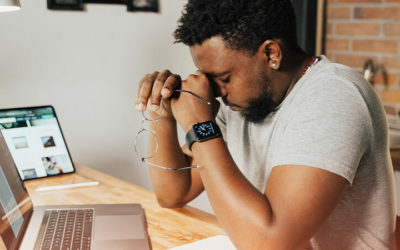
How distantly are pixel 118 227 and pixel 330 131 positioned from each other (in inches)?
22.0

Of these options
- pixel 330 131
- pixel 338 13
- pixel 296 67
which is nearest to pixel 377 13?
pixel 338 13

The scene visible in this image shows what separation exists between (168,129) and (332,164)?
1.84 feet

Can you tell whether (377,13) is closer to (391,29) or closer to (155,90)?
(391,29)

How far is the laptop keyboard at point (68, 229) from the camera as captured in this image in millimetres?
949

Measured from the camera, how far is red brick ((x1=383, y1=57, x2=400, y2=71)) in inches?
83.9

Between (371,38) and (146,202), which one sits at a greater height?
(371,38)

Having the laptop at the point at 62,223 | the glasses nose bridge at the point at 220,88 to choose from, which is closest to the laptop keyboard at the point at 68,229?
the laptop at the point at 62,223

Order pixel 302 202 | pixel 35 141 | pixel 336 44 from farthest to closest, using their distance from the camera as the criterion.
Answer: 1. pixel 336 44
2. pixel 35 141
3. pixel 302 202

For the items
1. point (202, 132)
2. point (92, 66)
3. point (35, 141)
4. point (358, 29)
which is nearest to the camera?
point (202, 132)

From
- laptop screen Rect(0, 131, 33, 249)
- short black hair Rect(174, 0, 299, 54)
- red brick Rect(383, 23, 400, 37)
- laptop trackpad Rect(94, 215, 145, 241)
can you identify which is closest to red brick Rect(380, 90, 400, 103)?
red brick Rect(383, 23, 400, 37)

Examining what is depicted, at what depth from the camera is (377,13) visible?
2154mm

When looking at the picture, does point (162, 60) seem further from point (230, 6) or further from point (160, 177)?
point (230, 6)

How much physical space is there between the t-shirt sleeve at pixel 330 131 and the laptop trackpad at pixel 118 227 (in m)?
0.39

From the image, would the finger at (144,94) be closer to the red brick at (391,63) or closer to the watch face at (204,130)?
the watch face at (204,130)
